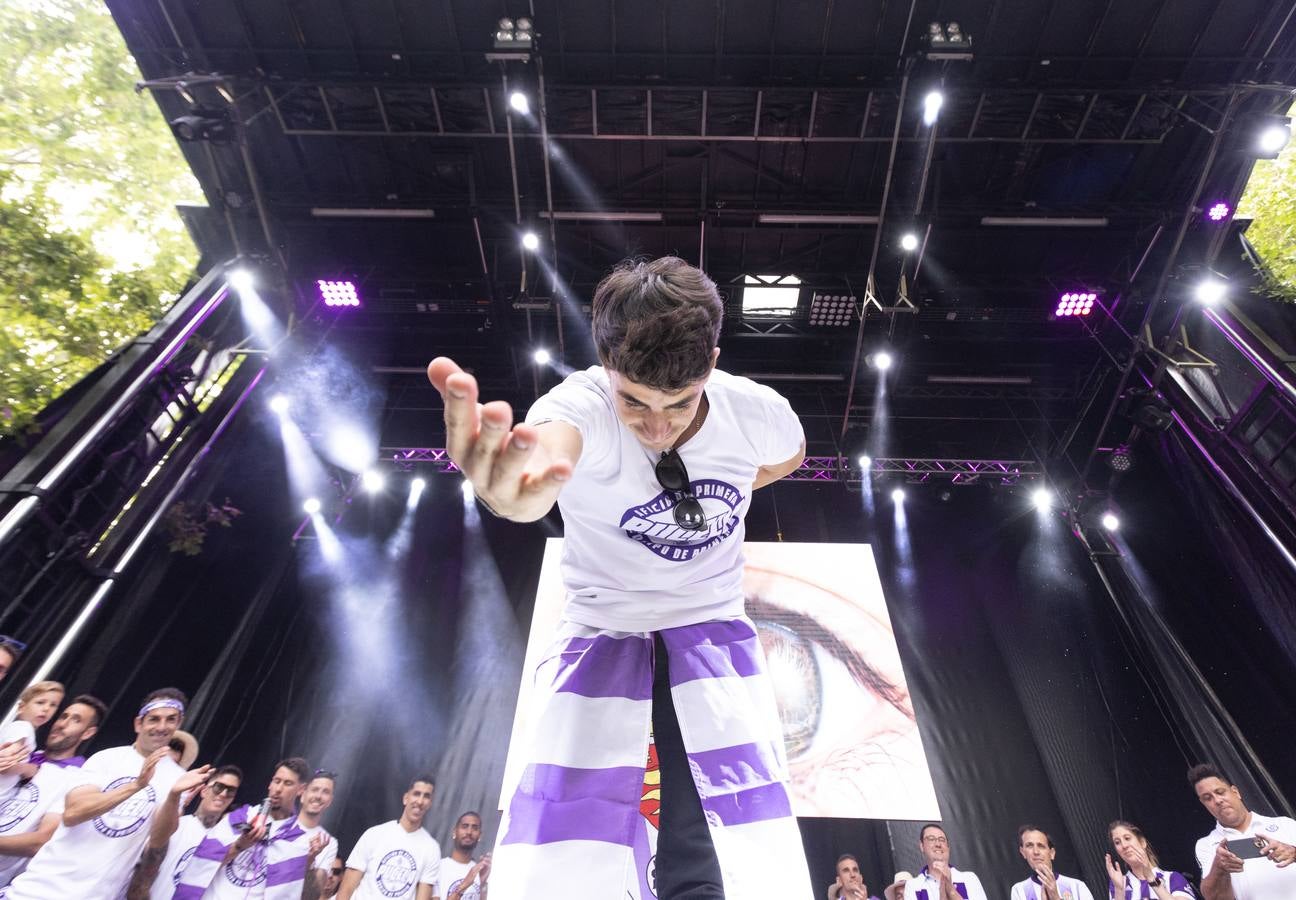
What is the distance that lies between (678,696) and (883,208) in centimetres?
624

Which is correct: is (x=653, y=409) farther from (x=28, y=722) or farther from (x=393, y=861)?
(x=28, y=722)

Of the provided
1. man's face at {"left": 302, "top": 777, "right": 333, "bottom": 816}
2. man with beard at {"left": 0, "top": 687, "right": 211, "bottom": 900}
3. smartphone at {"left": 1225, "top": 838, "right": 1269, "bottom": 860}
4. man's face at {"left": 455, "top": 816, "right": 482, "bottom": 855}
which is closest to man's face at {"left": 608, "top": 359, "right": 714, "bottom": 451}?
man with beard at {"left": 0, "top": 687, "right": 211, "bottom": 900}

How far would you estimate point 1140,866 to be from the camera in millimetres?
5035

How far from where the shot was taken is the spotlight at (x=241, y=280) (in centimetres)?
724

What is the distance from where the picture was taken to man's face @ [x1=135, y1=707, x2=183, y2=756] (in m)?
4.86

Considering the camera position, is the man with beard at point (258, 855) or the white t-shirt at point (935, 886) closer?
the man with beard at point (258, 855)

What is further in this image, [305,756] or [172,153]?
[172,153]

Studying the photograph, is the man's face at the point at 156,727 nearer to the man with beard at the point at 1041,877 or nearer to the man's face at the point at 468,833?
the man's face at the point at 468,833

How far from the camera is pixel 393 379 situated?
335 inches

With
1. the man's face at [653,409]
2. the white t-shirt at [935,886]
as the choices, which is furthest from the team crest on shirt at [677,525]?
the white t-shirt at [935,886]

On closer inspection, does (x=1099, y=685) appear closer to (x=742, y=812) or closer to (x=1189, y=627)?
(x=1189, y=627)

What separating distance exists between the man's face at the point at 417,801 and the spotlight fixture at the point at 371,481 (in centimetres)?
367

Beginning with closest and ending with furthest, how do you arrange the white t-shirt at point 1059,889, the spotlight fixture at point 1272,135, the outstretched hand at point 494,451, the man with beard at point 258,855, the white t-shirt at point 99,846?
the outstretched hand at point 494,451 → the white t-shirt at point 99,846 → the man with beard at point 258,855 → the white t-shirt at point 1059,889 → the spotlight fixture at point 1272,135

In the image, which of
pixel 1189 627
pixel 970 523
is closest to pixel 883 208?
pixel 970 523
